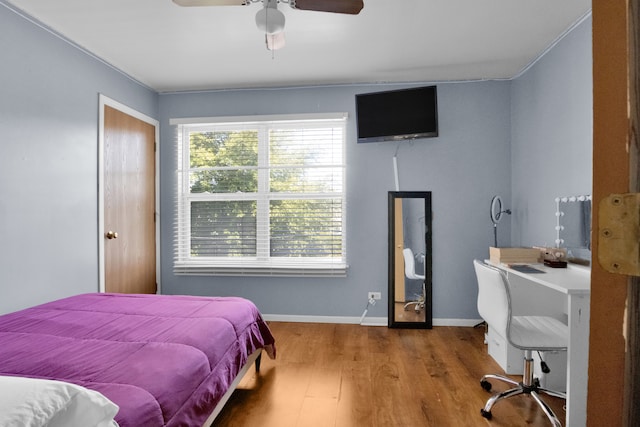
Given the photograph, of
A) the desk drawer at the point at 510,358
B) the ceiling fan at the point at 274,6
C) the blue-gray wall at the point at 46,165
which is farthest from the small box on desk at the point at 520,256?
the blue-gray wall at the point at 46,165

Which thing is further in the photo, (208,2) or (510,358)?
(510,358)

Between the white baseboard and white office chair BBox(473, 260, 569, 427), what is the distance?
4.51 feet

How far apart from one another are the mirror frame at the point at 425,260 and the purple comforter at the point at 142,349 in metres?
1.70

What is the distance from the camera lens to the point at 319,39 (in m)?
2.76

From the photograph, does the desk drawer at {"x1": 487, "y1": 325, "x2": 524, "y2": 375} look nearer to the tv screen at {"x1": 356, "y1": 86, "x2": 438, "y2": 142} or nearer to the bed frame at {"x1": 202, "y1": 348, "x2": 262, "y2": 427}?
the bed frame at {"x1": 202, "y1": 348, "x2": 262, "y2": 427}

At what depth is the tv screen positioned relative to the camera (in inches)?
133

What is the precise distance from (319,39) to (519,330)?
2535 mm

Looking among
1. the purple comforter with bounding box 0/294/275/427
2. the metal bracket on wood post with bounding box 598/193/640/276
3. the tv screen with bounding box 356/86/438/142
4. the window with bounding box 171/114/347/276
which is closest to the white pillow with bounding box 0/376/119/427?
the purple comforter with bounding box 0/294/275/427

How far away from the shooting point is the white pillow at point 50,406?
83cm

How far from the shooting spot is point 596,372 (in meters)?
0.60

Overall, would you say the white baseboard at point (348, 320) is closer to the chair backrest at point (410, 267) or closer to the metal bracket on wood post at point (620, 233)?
the chair backrest at point (410, 267)

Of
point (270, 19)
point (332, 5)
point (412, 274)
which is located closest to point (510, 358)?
point (412, 274)

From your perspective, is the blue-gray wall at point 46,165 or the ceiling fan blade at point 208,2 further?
the blue-gray wall at point 46,165

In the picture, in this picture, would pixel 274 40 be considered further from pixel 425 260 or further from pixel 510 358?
pixel 510 358
